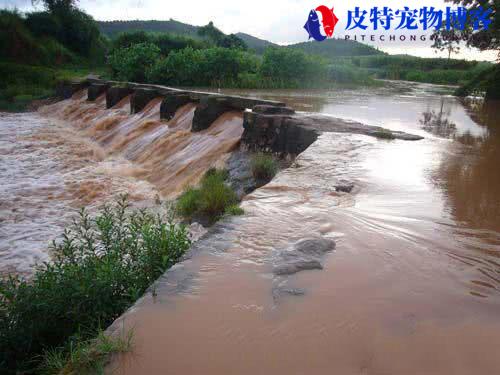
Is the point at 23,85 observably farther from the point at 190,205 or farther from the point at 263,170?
the point at 190,205

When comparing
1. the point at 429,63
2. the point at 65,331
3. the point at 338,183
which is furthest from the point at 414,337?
the point at 429,63

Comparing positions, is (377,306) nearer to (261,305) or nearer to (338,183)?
(261,305)

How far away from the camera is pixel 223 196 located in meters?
5.35

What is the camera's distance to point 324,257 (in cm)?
297

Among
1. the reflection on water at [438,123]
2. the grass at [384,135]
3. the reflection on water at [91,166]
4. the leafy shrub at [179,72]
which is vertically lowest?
the reflection on water at [91,166]

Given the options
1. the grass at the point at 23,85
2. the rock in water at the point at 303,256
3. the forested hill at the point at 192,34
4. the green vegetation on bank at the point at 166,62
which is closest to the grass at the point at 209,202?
the rock in water at the point at 303,256

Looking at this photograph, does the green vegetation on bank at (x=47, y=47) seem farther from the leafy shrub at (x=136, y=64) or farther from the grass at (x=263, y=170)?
the grass at (x=263, y=170)

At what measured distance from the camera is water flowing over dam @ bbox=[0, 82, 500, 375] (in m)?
2.04

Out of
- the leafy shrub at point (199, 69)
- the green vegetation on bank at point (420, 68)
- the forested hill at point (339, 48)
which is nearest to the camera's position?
the leafy shrub at point (199, 69)

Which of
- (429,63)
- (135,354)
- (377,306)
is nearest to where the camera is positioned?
(135,354)

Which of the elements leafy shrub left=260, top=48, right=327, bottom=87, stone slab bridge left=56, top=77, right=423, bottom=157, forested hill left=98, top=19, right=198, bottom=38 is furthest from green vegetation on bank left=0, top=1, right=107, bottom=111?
forested hill left=98, top=19, right=198, bottom=38

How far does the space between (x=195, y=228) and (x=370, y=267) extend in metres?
2.60

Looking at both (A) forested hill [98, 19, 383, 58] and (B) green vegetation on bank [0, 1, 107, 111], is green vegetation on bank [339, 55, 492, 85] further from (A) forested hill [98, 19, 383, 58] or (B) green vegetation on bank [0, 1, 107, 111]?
(B) green vegetation on bank [0, 1, 107, 111]

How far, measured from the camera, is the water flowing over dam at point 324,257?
6.70 feet
